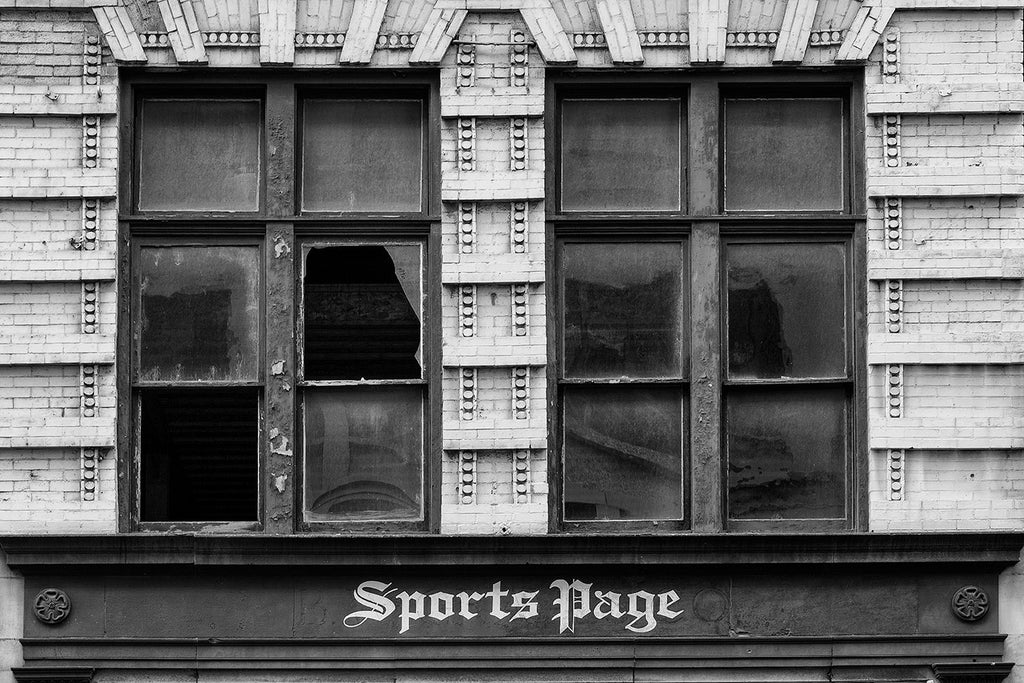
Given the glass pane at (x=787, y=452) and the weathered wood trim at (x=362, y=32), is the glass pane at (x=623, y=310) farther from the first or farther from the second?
the weathered wood trim at (x=362, y=32)

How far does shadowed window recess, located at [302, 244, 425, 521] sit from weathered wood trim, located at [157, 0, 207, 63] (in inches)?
60.0

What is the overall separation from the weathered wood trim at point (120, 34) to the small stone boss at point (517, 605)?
12.3 ft

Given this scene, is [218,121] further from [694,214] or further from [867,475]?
[867,475]

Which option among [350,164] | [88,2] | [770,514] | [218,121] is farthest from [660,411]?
[88,2]

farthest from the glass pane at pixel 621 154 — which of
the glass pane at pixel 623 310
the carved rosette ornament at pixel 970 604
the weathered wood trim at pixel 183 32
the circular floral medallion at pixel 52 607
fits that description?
the circular floral medallion at pixel 52 607

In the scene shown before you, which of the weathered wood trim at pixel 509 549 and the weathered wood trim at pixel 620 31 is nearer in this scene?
the weathered wood trim at pixel 509 549

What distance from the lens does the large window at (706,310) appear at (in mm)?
10258

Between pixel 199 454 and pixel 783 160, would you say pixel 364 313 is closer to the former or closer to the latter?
pixel 199 454

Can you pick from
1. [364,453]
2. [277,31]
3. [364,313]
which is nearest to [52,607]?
[364,453]

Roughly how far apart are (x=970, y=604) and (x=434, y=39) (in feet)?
16.5

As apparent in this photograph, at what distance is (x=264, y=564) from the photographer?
990 cm

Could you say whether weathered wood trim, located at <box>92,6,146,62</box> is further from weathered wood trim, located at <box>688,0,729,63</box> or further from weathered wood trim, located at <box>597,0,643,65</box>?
weathered wood trim, located at <box>688,0,729,63</box>

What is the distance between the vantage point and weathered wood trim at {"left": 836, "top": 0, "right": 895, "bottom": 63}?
1024cm

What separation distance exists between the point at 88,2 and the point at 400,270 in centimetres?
269
